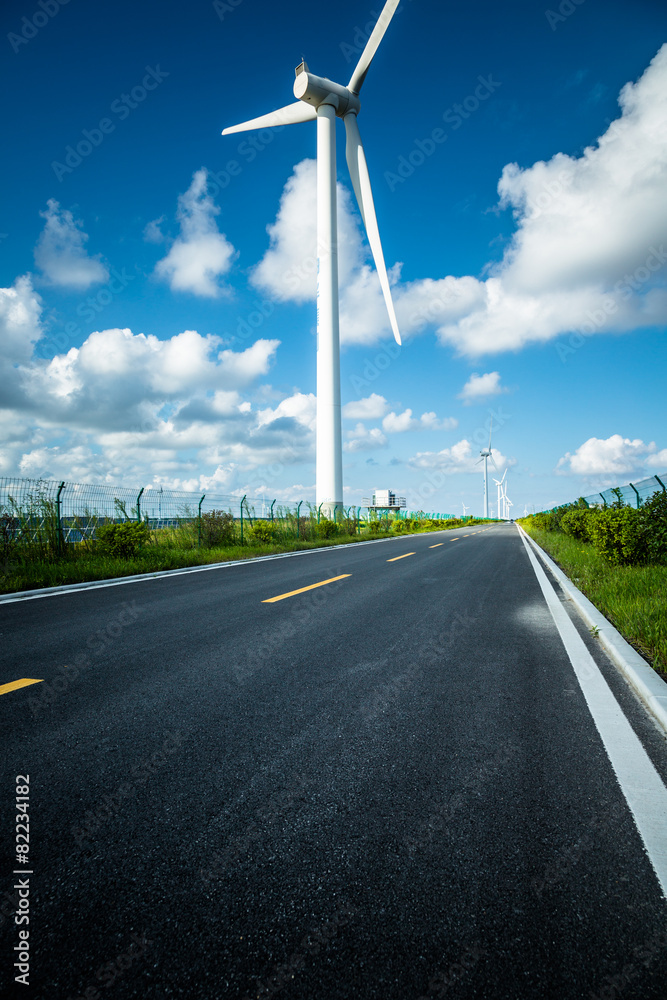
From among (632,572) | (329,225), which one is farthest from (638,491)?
(329,225)

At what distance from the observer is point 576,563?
1180 cm

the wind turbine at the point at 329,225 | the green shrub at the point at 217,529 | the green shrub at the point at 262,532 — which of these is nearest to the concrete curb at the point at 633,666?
the green shrub at the point at 217,529

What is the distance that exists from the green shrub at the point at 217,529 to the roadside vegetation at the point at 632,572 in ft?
35.7

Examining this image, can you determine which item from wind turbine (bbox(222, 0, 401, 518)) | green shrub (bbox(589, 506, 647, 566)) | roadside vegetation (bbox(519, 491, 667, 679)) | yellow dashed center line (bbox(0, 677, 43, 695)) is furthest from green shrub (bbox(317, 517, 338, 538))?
yellow dashed center line (bbox(0, 677, 43, 695))

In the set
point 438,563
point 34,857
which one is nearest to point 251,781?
point 34,857

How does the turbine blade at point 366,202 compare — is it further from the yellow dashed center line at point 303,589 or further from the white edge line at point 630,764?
the white edge line at point 630,764

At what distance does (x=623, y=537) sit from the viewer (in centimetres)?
996

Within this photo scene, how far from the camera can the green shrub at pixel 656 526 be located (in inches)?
379

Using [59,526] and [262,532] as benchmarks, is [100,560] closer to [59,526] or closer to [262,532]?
[59,526]

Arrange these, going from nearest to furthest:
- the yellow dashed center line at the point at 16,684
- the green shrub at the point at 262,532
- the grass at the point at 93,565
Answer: the yellow dashed center line at the point at 16,684 → the grass at the point at 93,565 → the green shrub at the point at 262,532

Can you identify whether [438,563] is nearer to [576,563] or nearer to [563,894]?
[576,563]

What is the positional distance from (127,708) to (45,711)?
0.53m

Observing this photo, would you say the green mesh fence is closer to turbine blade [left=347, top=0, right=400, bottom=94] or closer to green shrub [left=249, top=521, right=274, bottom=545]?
green shrub [left=249, top=521, right=274, bottom=545]

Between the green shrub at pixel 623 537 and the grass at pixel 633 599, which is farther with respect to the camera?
the green shrub at pixel 623 537
